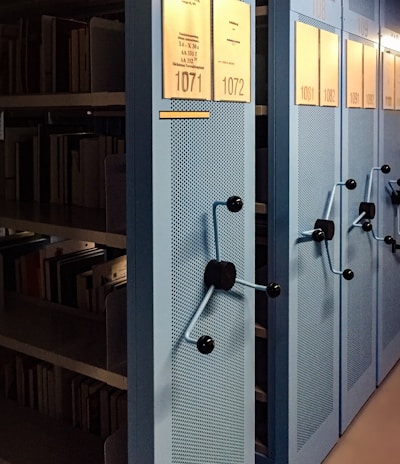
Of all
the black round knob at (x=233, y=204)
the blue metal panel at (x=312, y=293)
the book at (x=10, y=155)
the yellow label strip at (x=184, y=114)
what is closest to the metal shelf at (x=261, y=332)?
the blue metal panel at (x=312, y=293)

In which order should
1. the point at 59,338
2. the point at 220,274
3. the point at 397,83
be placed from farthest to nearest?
the point at 397,83 < the point at 59,338 < the point at 220,274

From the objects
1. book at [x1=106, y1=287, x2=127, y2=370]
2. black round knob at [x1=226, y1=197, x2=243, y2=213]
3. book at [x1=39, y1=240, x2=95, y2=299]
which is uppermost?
black round knob at [x1=226, y1=197, x2=243, y2=213]

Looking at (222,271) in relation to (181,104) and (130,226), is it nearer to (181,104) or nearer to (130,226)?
(130,226)

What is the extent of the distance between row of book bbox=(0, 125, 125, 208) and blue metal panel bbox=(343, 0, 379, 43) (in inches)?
43.4

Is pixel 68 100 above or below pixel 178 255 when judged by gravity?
above

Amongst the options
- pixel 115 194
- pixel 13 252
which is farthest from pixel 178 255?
pixel 13 252

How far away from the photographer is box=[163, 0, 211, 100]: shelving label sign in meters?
1.57

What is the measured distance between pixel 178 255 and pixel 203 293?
0.17 m

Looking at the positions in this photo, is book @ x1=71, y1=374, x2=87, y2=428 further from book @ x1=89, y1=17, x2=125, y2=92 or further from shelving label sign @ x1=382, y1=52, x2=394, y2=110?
shelving label sign @ x1=382, y1=52, x2=394, y2=110

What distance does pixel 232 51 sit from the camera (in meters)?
1.82

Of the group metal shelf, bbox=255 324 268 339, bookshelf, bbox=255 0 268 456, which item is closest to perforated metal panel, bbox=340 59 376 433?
bookshelf, bbox=255 0 268 456

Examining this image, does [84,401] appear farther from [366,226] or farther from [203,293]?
[366,226]

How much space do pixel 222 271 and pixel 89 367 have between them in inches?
20.0

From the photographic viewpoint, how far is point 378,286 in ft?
10.6
